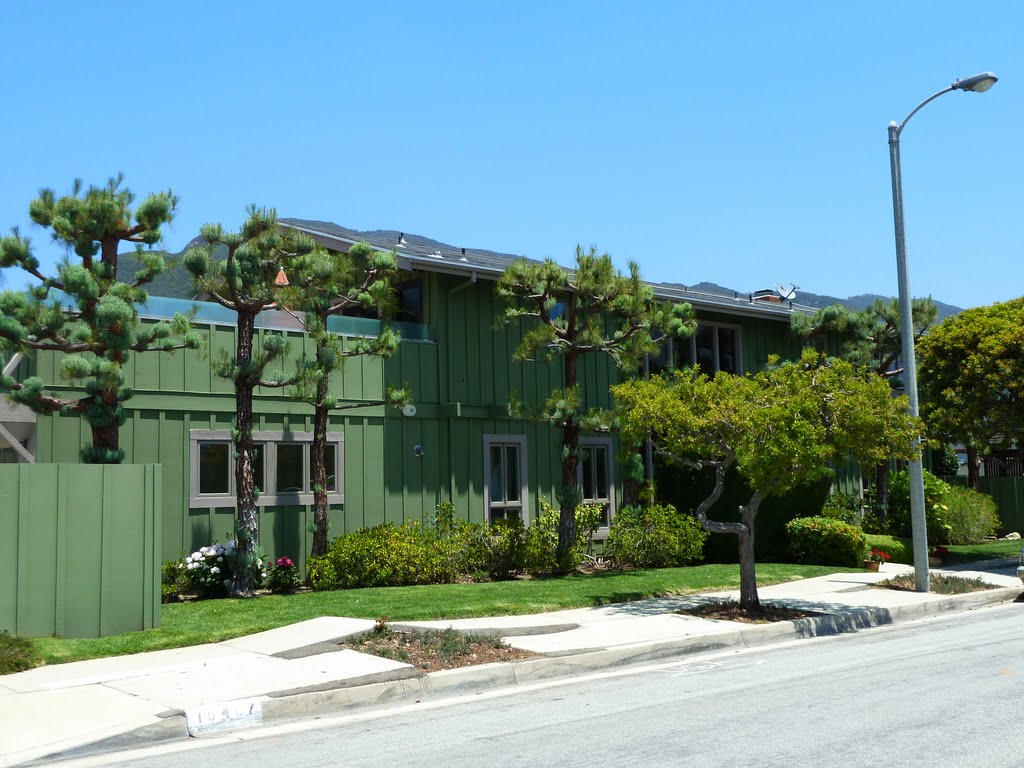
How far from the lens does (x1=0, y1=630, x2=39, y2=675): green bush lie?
9641 millimetres

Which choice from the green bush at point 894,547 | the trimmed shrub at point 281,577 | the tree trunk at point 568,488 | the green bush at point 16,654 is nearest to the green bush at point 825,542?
the green bush at point 894,547

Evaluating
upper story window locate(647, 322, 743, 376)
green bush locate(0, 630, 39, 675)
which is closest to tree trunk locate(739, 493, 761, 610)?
green bush locate(0, 630, 39, 675)

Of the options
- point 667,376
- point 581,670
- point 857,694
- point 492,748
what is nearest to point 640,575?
point 667,376

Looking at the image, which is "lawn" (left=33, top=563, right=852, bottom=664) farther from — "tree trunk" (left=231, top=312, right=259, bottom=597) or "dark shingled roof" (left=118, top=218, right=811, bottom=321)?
"dark shingled roof" (left=118, top=218, right=811, bottom=321)

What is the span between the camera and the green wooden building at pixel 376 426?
15734mm

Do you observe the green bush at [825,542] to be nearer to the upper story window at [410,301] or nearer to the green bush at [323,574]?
the upper story window at [410,301]

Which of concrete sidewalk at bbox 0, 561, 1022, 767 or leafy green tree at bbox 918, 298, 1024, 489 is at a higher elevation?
leafy green tree at bbox 918, 298, 1024, 489

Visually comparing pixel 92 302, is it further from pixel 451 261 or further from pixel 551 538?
pixel 551 538

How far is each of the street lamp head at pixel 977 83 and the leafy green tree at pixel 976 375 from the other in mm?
6607

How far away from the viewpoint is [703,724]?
300 inches

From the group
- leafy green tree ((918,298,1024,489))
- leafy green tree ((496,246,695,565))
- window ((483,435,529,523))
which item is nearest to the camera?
leafy green tree ((496,246,695,565))

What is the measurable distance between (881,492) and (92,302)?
60.6 ft

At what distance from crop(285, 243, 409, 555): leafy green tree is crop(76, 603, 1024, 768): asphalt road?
7433 millimetres

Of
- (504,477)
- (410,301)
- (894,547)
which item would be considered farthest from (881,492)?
(410,301)
